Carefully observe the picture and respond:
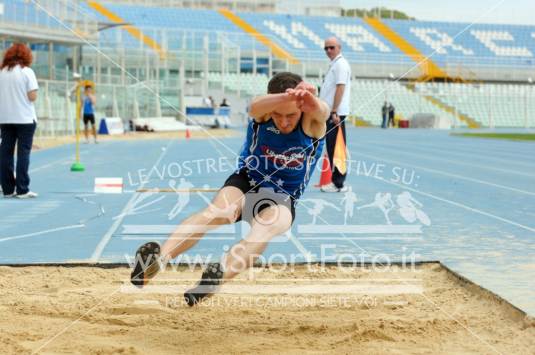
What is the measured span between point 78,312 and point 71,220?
11.9ft

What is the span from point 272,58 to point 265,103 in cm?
4243

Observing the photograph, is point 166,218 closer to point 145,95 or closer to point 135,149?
point 135,149

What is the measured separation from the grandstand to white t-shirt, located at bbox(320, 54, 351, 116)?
20165mm

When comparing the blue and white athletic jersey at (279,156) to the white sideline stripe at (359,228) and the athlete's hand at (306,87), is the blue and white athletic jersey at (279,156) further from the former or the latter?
the white sideline stripe at (359,228)

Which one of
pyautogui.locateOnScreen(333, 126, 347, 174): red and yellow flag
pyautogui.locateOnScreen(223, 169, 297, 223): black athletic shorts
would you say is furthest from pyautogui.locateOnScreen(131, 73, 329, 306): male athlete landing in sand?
pyautogui.locateOnScreen(333, 126, 347, 174): red and yellow flag

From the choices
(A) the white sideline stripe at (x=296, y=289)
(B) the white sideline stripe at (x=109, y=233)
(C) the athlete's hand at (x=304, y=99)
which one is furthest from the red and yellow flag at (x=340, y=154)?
(C) the athlete's hand at (x=304, y=99)

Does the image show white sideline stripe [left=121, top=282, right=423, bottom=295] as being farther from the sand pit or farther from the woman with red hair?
the woman with red hair

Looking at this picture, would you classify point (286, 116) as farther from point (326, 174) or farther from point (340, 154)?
point (326, 174)

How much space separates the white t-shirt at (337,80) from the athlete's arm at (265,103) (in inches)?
233

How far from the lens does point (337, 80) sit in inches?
413

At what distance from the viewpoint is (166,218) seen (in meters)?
8.34

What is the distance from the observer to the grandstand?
3469 centimetres

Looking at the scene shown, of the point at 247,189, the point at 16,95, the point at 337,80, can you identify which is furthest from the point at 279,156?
the point at 16,95

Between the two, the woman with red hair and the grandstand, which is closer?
the woman with red hair
